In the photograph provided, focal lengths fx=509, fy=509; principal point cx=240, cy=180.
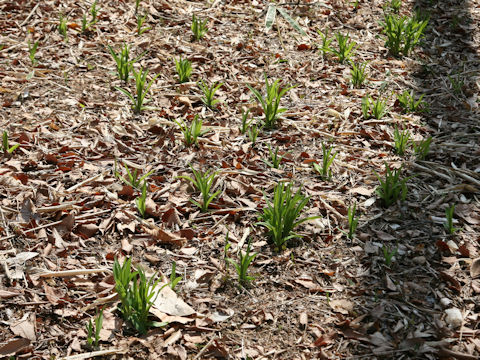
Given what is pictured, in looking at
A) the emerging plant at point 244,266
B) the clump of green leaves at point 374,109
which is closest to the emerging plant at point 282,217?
the emerging plant at point 244,266

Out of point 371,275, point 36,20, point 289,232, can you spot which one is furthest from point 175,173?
point 36,20

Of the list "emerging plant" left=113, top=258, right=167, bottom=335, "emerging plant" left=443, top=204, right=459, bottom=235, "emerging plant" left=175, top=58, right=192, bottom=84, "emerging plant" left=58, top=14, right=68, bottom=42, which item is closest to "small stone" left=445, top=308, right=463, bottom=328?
"emerging plant" left=443, top=204, right=459, bottom=235

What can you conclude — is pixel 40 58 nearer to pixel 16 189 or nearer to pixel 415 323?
pixel 16 189

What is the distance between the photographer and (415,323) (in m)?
2.18

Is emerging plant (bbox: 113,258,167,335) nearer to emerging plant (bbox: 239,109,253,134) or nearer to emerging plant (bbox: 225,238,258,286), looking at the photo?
emerging plant (bbox: 225,238,258,286)

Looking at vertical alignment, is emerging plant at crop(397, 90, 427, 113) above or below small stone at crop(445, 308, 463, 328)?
above

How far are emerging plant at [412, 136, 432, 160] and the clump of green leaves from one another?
1.20ft

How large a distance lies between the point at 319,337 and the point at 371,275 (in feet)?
1.45

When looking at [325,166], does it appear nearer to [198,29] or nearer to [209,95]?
[209,95]

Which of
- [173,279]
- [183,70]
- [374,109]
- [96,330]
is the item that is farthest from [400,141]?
[96,330]

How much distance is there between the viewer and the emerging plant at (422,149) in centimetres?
297

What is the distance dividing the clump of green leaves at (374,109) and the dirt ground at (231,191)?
7 centimetres

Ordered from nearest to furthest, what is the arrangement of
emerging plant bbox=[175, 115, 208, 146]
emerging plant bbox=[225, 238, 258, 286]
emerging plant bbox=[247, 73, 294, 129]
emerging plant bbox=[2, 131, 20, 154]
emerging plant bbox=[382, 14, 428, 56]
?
1. emerging plant bbox=[225, 238, 258, 286]
2. emerging plant bbox=[2, 131, 20, 154]
3. emerging plant bbox=[175, 115, 208, 146]
4. emerging plant bbox=[247, 73, 294, 129]
5. emerging plant bbox=[382, 14, 428, 56]

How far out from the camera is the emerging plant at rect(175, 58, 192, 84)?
11.5ft
